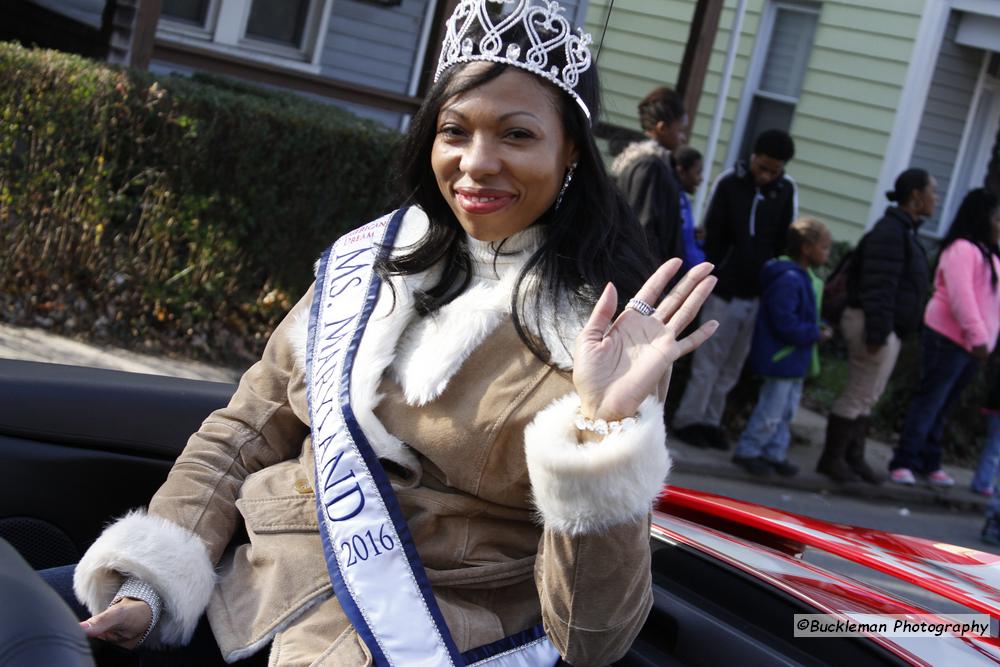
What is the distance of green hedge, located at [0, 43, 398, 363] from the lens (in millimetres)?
5883

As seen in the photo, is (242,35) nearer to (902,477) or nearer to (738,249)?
(738,249)

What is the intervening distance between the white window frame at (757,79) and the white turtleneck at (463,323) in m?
11.1

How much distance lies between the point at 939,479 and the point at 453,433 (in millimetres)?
7328

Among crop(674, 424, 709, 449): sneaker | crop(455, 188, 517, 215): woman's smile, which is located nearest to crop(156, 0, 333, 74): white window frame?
crop(674, 424, 709, 449): sneaker

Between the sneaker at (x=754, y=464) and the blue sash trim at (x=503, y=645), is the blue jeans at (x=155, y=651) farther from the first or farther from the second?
the sneaker at (x=754, y=464)

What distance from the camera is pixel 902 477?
8258 mm

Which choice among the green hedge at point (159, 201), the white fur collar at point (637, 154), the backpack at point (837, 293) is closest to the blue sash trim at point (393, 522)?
the green hedge at point (159, 201)

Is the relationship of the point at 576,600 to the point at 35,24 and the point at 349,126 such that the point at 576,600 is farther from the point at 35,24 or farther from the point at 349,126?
the point at 35,24

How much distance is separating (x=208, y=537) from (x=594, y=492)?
2.84ft

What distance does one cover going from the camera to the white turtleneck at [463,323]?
2.09m

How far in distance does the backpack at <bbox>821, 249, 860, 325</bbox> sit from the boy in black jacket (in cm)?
52

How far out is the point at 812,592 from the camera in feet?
6.91

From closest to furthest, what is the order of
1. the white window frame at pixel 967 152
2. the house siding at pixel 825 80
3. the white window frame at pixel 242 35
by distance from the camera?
the white window frame at pixel 242 35 → the house siding at pixel 825 80 → the white window frame at pixel 967 152

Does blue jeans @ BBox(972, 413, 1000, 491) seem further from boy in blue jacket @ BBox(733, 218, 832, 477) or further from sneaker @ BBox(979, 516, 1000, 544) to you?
boy in blue jacket @ BBox(733, 218, 832, 477)
